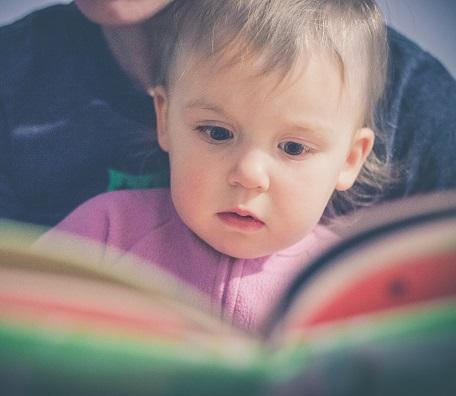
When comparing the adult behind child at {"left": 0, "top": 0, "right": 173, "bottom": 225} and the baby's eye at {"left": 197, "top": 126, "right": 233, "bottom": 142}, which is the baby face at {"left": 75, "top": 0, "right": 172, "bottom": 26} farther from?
the baby's eye at {"left": 197, "top": 126, "right": 233, "bottom": 142}

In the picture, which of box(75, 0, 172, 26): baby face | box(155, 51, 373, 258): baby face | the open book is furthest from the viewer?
box(75, 0, 172, 26): baby face

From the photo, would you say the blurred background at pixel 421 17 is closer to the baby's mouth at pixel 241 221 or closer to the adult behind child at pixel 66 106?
the adult behind child at pixel 66 106

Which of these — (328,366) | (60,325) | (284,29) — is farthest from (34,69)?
(328,366)

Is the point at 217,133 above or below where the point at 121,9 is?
below

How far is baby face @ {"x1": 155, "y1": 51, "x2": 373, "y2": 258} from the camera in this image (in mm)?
680

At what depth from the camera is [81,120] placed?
86 cm

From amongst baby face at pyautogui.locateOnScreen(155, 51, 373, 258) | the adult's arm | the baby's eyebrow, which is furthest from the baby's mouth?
the adult's arm

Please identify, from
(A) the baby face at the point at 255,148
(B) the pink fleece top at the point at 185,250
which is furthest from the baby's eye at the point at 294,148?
(B) the pink fleece top at the point at 185,250

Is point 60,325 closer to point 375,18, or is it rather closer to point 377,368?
point 377,368

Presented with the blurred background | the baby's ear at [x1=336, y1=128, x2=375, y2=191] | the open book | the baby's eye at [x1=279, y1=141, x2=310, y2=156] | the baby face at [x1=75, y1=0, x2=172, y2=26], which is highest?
the blurred background

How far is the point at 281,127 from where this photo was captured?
27.0 inches

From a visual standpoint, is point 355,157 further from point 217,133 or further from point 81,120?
point 81,120

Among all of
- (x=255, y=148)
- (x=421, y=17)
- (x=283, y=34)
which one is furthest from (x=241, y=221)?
(x=421, y=17)

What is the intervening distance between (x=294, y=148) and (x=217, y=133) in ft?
0.29
